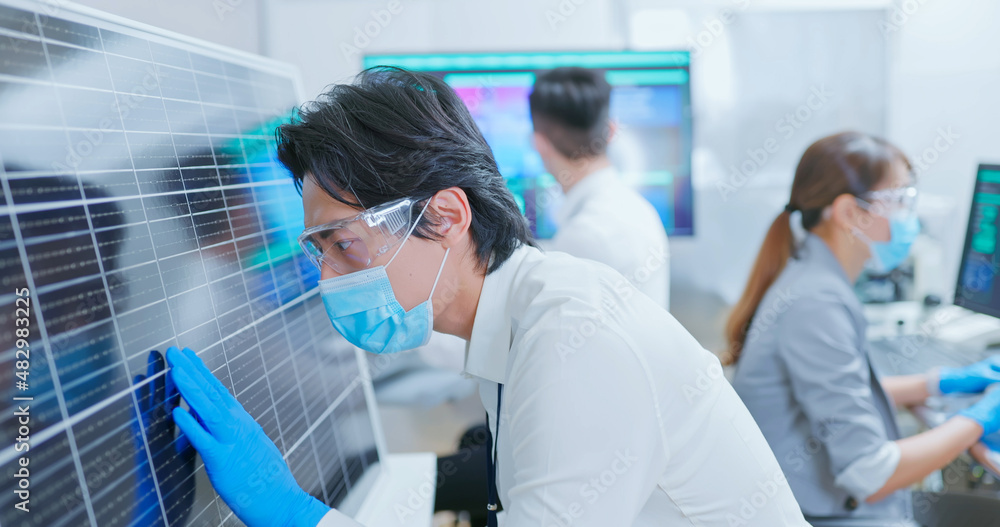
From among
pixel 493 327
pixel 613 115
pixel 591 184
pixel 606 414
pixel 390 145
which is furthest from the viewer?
pixel 613 115

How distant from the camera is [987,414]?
1.64 meters

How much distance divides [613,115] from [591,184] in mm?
1031

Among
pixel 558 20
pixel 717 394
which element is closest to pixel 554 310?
pixel 717 394

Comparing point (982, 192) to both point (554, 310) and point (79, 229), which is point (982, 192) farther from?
point (79, 229)

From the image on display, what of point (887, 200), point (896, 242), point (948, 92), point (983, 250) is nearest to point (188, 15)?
point (887, 200)

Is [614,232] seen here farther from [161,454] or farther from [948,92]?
[948,92]

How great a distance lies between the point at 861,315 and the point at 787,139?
1860 mm

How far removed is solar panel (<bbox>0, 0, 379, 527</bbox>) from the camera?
0.66 meters

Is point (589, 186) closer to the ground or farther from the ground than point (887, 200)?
farther from the ground

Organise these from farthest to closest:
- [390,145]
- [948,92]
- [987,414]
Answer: [948,92]
[987,414]
[390,145]

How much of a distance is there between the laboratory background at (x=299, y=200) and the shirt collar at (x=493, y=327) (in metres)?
0.37

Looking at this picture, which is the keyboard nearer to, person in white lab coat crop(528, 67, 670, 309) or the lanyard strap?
person in white lab coat crop(528, 67, 670, 309)

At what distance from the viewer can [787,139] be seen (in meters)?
3.19

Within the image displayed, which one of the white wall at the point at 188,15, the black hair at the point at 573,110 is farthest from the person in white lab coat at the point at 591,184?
the white wall at the point at 188,15
